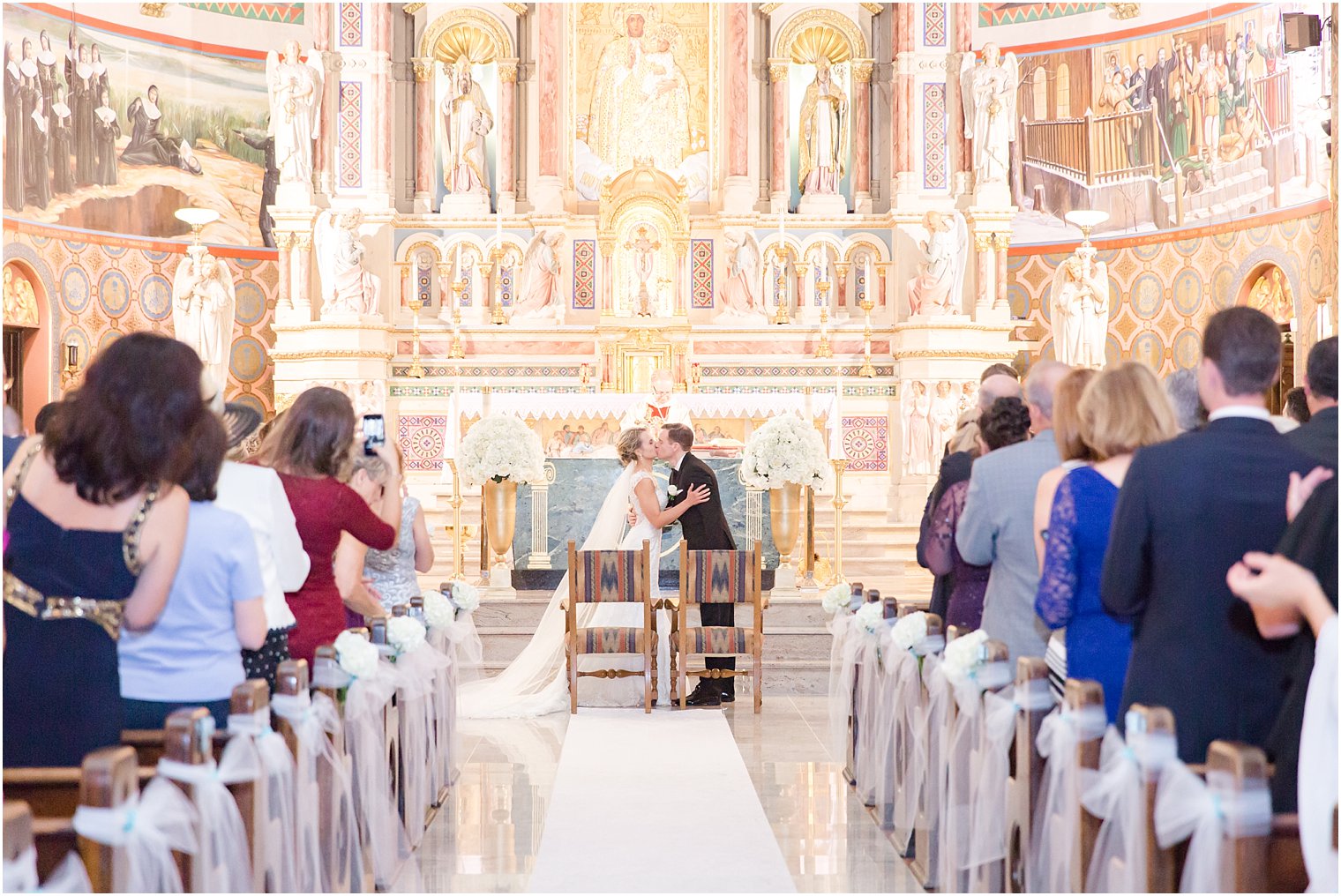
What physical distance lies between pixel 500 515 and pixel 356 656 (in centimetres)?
547

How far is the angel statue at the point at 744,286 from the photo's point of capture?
1510 centimetres

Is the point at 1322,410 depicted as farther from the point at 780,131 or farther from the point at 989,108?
the point at 780,131

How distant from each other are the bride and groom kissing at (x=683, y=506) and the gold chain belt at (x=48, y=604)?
501 centimetres

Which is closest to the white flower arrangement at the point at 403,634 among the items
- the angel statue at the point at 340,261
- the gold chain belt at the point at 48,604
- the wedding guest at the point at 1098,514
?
the gold chain belt at the point at 48,604

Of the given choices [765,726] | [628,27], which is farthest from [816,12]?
[765,726]

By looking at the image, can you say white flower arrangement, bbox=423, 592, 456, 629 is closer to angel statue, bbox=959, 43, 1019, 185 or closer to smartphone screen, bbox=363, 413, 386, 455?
smartphone screen, bbox=363, 413, 386, 455

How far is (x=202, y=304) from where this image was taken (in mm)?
14414

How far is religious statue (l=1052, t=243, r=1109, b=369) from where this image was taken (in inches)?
570

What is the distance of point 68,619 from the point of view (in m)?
2.96

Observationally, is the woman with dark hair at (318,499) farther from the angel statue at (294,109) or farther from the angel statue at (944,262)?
the angel statue at (294,109)

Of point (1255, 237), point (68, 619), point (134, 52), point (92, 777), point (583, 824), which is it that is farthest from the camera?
point (134, 52)

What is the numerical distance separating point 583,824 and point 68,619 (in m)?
2.78

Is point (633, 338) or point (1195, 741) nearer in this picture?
point (1195, 741)

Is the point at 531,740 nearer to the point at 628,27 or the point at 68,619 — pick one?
the point at 68,619
